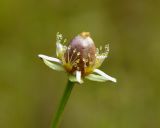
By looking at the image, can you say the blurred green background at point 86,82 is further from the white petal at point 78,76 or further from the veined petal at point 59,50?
the white petal at point 78,76

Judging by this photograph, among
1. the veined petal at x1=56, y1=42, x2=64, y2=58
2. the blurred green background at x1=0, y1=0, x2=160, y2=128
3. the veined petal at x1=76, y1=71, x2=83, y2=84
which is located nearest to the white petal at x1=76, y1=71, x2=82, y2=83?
the veined petal at x1=76, y1=71, x2=83, y2=84

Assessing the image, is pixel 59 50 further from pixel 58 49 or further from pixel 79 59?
pixel 79 59

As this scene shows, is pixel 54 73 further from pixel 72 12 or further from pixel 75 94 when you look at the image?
pixel 72 12

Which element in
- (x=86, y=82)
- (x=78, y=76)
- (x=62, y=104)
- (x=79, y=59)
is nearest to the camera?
(x=62, y=104)

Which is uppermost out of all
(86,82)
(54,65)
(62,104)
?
(54,65)

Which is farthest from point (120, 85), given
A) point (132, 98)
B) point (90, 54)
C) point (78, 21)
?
point (90, 54)

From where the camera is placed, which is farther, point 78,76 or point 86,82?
point 86,82

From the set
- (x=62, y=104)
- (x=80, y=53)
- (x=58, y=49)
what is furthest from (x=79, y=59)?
(x=62, y=104)

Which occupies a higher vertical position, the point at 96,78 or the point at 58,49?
the point at 58,49
